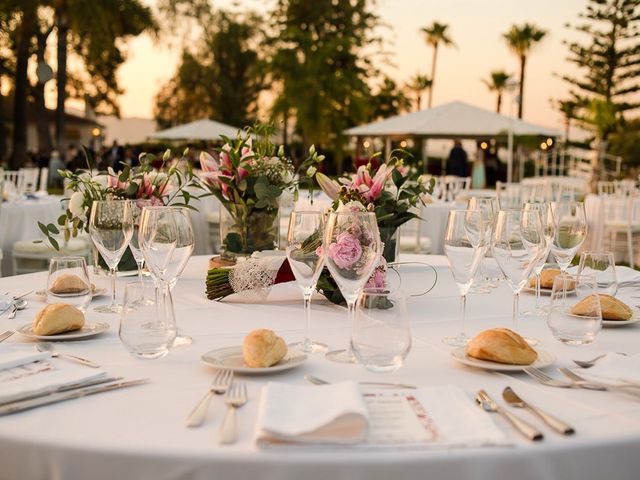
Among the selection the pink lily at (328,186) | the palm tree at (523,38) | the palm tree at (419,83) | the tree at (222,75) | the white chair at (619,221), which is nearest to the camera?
the pink lily at (328,186)

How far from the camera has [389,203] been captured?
2.25 m

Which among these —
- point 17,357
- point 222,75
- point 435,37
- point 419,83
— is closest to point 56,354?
point 17,357

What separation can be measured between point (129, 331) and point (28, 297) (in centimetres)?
87

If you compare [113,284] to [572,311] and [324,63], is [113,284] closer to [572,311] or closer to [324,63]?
[572,311]

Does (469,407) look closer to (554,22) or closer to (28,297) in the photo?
(28,297)

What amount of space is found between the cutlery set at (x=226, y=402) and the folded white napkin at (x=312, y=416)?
0.04m

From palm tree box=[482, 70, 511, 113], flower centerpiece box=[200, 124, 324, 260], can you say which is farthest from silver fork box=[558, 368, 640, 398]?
palm tree box=[482, 70, 511, 113]

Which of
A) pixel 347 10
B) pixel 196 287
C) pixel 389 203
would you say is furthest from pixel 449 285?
pixel 347 10

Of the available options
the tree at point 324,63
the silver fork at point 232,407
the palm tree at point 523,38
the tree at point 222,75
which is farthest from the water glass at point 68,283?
the palm tree at point 523,38

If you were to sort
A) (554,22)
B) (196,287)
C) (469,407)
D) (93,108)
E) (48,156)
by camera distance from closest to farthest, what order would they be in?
(469,407)
(196,287)
(48,156)
(554,22)
(93,108)

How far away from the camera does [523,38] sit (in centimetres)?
3428

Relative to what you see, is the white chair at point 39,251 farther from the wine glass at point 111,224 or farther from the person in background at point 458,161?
the person in background at point 458,161

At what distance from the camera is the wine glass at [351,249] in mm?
1514

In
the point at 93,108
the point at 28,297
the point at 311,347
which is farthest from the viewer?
the point at 93,108
